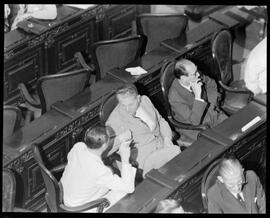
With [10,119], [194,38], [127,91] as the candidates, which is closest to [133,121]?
[127,91]

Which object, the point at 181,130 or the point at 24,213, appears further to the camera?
the point at 181,130

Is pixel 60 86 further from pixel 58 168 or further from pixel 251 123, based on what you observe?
pixel 251 123

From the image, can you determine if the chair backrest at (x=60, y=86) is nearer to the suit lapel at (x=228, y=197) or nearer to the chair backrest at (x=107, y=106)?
the chair backrest at (x=107, y=106)

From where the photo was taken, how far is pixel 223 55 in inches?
322

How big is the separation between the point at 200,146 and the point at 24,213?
1.45 m

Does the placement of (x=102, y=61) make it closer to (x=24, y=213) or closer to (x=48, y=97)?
(x=48, y=97)

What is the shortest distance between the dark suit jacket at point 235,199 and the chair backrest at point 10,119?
1.77 metres

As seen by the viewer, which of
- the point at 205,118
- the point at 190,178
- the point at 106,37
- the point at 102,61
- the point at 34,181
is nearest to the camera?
the point at 190,178

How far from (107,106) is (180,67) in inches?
27.7

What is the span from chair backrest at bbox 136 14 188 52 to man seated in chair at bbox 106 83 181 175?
56.9 inches

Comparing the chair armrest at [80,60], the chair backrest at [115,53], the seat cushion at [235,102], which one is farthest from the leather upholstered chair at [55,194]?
the seat cushion at [235,102]
